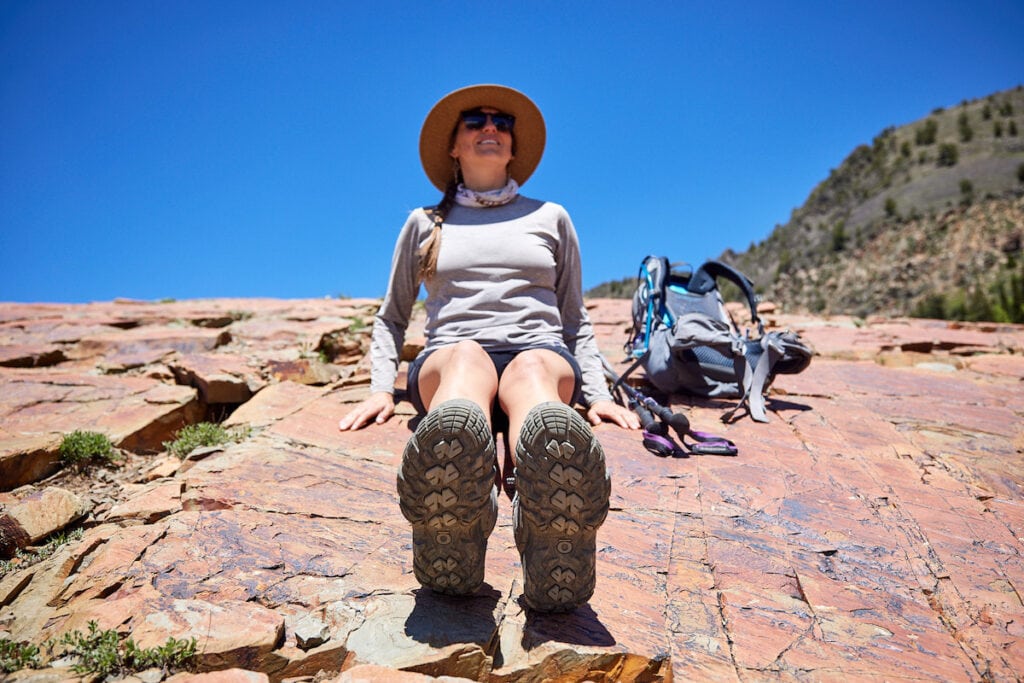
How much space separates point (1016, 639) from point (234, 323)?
22.0 feet

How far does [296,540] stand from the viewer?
2.02 m

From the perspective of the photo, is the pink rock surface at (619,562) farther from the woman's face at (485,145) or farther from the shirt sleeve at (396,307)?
the woman's face at (485,145)

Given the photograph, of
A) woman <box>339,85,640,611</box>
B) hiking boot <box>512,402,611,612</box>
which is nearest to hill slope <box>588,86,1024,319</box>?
woman <box>339,85,640,611</box>

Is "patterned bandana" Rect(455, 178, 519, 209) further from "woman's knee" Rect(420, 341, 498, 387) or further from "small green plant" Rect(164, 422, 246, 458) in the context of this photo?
"small green plant" Rect(164, 422, 246, 458)

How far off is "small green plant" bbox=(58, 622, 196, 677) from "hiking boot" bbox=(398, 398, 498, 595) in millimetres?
657

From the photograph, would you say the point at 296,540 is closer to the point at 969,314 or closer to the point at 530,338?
the point at 530,338

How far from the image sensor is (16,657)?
1.49 metres

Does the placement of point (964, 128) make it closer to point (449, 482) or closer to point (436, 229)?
point (436, 229)

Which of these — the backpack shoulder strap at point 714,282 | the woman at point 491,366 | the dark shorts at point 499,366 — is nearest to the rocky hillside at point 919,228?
the backpack shoulder strap at point 714,282

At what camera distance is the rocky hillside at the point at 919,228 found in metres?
32.0

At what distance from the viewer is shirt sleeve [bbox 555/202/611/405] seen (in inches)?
119

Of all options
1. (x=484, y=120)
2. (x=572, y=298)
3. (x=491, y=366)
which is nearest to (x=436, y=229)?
(x=484, y=120)

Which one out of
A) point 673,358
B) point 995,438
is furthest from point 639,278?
point 995,438

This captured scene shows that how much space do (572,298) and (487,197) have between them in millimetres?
701
